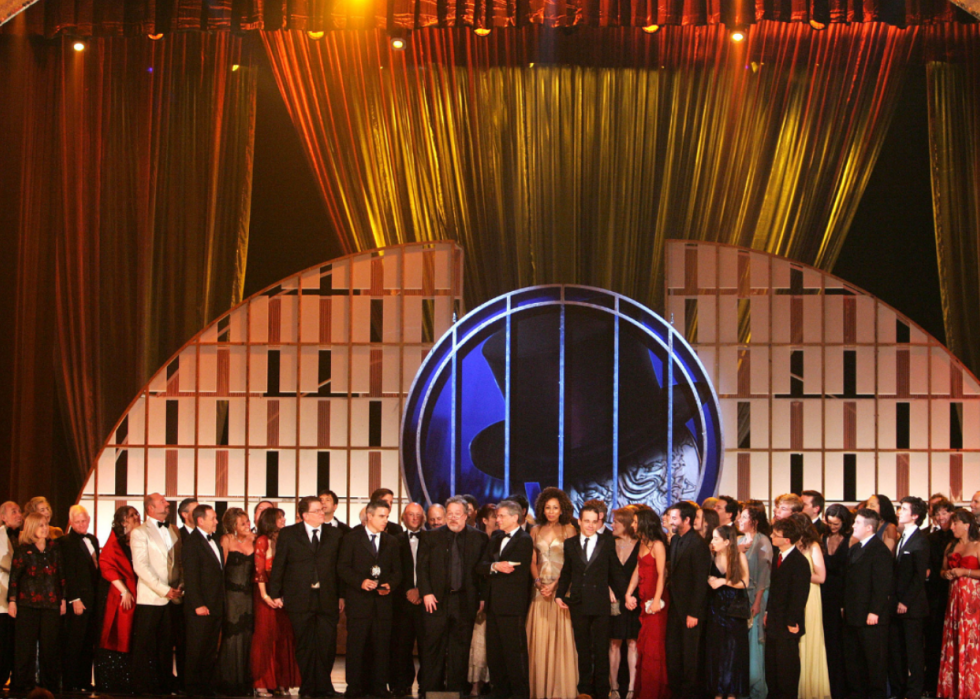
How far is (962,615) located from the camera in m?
6.54

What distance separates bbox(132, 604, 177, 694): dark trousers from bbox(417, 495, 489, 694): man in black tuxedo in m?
1.49

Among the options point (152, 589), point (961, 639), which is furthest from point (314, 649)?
point (961, 639)

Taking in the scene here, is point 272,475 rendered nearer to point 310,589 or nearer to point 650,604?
point 310,589

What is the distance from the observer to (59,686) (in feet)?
22.0

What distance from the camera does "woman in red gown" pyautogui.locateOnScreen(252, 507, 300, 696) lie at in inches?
262

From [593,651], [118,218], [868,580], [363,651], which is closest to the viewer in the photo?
[868,580]

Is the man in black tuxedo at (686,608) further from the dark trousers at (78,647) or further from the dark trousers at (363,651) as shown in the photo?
the dark trousers at (78,647)

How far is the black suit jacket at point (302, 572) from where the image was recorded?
6500 millimetres

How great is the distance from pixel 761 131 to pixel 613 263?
5.39 feet

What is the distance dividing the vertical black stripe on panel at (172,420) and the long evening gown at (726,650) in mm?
4974

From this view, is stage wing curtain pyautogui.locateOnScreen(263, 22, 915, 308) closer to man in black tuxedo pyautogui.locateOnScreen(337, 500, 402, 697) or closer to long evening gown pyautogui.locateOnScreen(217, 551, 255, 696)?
man in black tuxedo pyautogui.locateOnScreen(337, 500, 402, 697)

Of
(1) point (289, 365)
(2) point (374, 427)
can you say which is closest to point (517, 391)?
(2) point (374, 427)

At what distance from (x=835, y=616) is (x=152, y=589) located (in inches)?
155

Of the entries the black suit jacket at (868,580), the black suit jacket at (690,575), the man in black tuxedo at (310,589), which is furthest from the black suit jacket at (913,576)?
the man in black tuxedo at (310,589)
